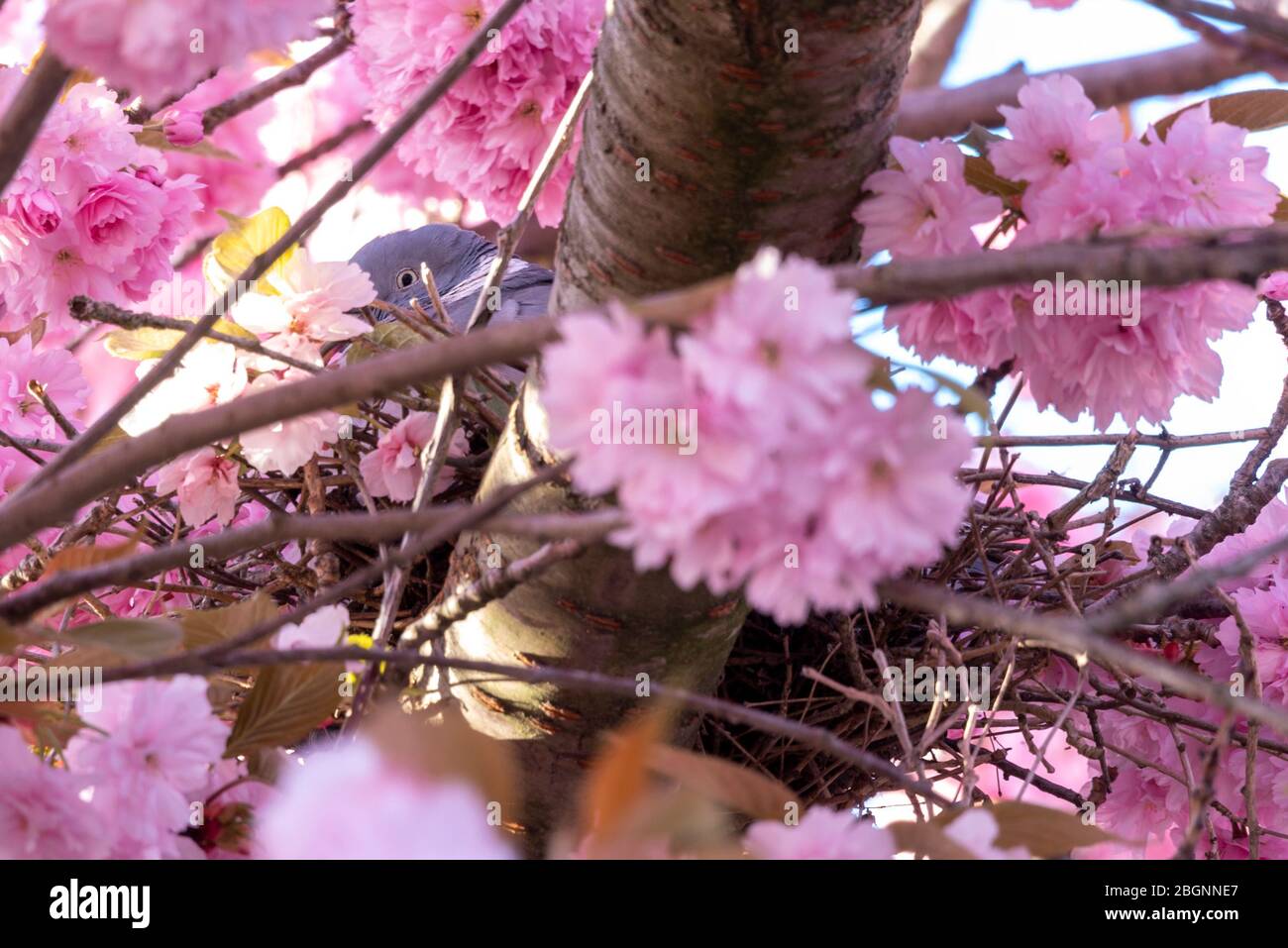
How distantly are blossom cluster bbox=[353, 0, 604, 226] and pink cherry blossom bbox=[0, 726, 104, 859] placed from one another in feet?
2.59

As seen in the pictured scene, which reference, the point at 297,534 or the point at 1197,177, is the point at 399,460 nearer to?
the point at 297,534

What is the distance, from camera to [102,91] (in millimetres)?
1173

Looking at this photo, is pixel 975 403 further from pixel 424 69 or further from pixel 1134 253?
pixel 424 69

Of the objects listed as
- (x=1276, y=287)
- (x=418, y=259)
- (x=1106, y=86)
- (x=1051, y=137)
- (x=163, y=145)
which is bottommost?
(x=1051, y=137)

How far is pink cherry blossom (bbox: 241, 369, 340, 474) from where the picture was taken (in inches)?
42.3

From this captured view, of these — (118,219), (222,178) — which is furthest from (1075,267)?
(222,178)

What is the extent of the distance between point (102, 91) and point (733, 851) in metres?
0.96

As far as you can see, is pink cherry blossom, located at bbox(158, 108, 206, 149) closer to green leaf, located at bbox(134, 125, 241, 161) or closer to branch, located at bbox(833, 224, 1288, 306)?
green leaf, located at bbox(134, 125, 241, 161)

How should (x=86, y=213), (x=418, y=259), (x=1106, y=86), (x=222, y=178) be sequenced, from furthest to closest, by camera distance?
(x=222, y=178) → (x=1106, y=86) → (x=418, y=259) → (x=86, y=213)

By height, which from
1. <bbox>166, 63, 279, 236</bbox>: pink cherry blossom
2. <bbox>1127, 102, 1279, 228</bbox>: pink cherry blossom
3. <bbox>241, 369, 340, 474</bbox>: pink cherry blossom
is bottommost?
<bbox>1127, 102, 1279, 228</bbox>: pink cherry blossom

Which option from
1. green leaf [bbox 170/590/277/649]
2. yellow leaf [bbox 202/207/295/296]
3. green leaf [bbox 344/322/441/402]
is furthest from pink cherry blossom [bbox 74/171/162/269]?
green leaf [bbox 170/590/277/649]

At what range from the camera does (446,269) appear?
1.86m

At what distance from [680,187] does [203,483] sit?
0.61 m
